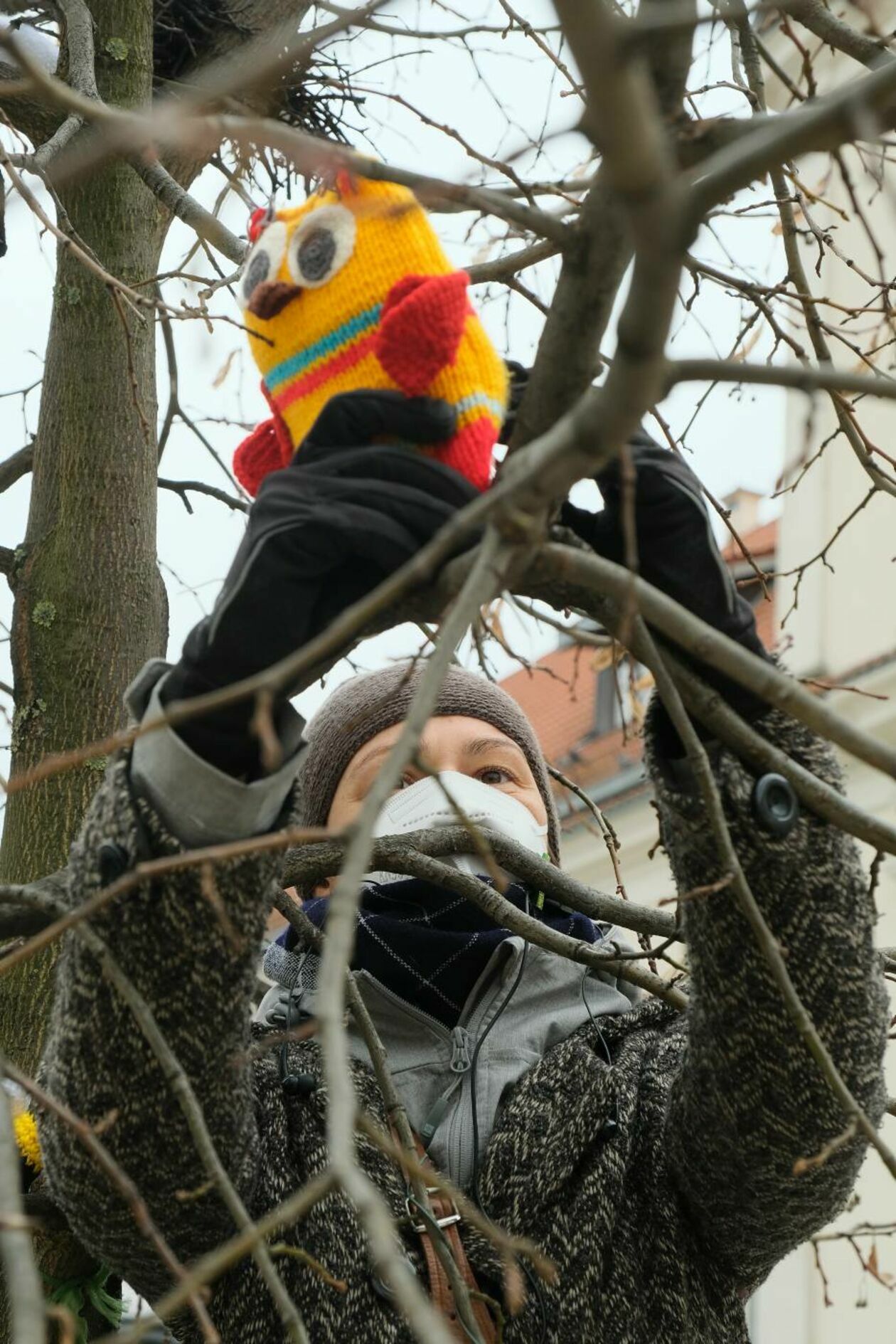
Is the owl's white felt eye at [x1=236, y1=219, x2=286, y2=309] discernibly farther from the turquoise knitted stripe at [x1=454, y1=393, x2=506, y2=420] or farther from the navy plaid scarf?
the navy plaid scarf

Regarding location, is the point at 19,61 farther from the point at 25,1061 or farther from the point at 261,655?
the point at 25,1061

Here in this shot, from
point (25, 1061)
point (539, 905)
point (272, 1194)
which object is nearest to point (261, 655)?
point (272, 1194)

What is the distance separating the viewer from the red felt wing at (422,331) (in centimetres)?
143

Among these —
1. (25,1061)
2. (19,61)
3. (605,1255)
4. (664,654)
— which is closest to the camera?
(19,61)

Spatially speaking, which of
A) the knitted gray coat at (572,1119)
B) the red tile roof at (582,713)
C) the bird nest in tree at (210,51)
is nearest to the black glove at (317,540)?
the knitted gray coat at (572,1119)

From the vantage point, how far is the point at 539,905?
208 centimetres

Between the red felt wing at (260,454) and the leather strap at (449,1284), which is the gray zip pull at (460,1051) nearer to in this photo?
the leather strap at (449,1284)

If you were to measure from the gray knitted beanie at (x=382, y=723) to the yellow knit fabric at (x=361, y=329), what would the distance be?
71 centimetres

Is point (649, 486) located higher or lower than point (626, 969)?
higher

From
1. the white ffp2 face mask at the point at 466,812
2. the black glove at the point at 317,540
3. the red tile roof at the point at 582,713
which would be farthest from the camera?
the red tile roof at the point at 582,713

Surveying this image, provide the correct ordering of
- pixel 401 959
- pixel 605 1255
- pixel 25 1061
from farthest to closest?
pixel 25 1061 → pixel 401 959 → pixel 605 1255

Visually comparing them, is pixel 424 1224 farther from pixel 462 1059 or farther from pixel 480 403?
pixel 480 403

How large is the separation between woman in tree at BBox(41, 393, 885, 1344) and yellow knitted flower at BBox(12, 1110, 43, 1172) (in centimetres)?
26

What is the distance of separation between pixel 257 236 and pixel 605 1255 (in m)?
1.13
